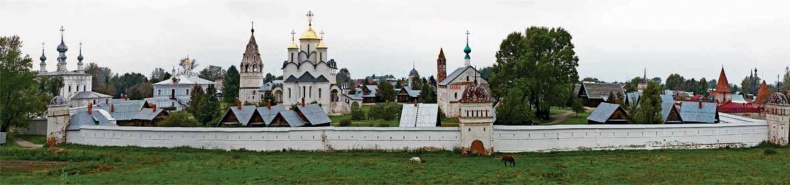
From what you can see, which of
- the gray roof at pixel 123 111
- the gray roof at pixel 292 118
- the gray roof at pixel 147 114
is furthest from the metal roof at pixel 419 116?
the gray roof at pixel 123 111

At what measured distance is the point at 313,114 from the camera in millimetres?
32625

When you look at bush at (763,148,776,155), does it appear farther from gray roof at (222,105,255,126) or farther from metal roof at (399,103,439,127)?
gray roof at (222,105,255,126)

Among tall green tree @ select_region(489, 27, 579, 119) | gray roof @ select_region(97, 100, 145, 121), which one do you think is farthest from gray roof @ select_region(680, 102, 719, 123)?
gray roof @ select_region(97, 100, 145, 121)

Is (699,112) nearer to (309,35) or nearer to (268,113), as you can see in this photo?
(268,113)

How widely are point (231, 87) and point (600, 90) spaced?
33.6m

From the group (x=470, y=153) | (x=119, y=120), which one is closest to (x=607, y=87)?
(x=470, y=153)

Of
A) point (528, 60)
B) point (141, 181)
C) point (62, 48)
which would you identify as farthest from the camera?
point (62, 48)

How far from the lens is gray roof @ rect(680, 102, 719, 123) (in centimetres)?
3269

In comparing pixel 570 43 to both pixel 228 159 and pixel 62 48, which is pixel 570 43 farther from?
pixel 62 48

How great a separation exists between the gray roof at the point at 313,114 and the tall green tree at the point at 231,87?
33.3m

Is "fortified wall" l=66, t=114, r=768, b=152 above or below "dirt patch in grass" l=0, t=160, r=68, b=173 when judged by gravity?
above

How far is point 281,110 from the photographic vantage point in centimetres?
3155

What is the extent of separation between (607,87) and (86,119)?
39656mm

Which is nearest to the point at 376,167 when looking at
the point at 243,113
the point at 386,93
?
the point at 243,113
